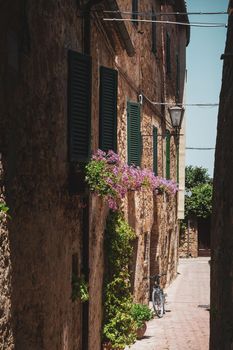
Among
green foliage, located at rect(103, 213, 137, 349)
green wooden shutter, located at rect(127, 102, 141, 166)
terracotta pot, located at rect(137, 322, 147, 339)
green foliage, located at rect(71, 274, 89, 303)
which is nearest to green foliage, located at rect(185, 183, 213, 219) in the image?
green wooden shutter, located at rect(127, 102, 141, 166)

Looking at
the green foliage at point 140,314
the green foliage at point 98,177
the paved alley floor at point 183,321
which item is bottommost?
the paved alley floor at point 183,321

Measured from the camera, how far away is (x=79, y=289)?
9320 mm

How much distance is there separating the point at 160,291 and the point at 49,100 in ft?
32.0

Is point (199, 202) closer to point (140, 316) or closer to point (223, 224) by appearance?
point (140, 316)

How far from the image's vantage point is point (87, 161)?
916 cm

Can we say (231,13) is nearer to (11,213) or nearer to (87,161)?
(11,213)

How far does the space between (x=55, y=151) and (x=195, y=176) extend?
2907cm

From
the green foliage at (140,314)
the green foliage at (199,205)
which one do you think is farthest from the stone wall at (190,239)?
the green foliage at (140,314)

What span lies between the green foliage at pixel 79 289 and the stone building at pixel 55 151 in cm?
13

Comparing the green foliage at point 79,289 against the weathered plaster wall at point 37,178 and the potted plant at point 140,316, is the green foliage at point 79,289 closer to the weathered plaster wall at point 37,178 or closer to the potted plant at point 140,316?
the weathered plaster wall at point 37,178

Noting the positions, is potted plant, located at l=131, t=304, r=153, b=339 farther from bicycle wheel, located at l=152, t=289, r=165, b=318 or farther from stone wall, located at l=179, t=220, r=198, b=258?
stone wall, located at l=179, t=220, r=198, b=258

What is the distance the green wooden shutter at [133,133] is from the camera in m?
14.1

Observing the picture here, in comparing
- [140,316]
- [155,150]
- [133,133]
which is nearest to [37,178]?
[133,133]

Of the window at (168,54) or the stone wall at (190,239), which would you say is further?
the stone wall at (190,239)
